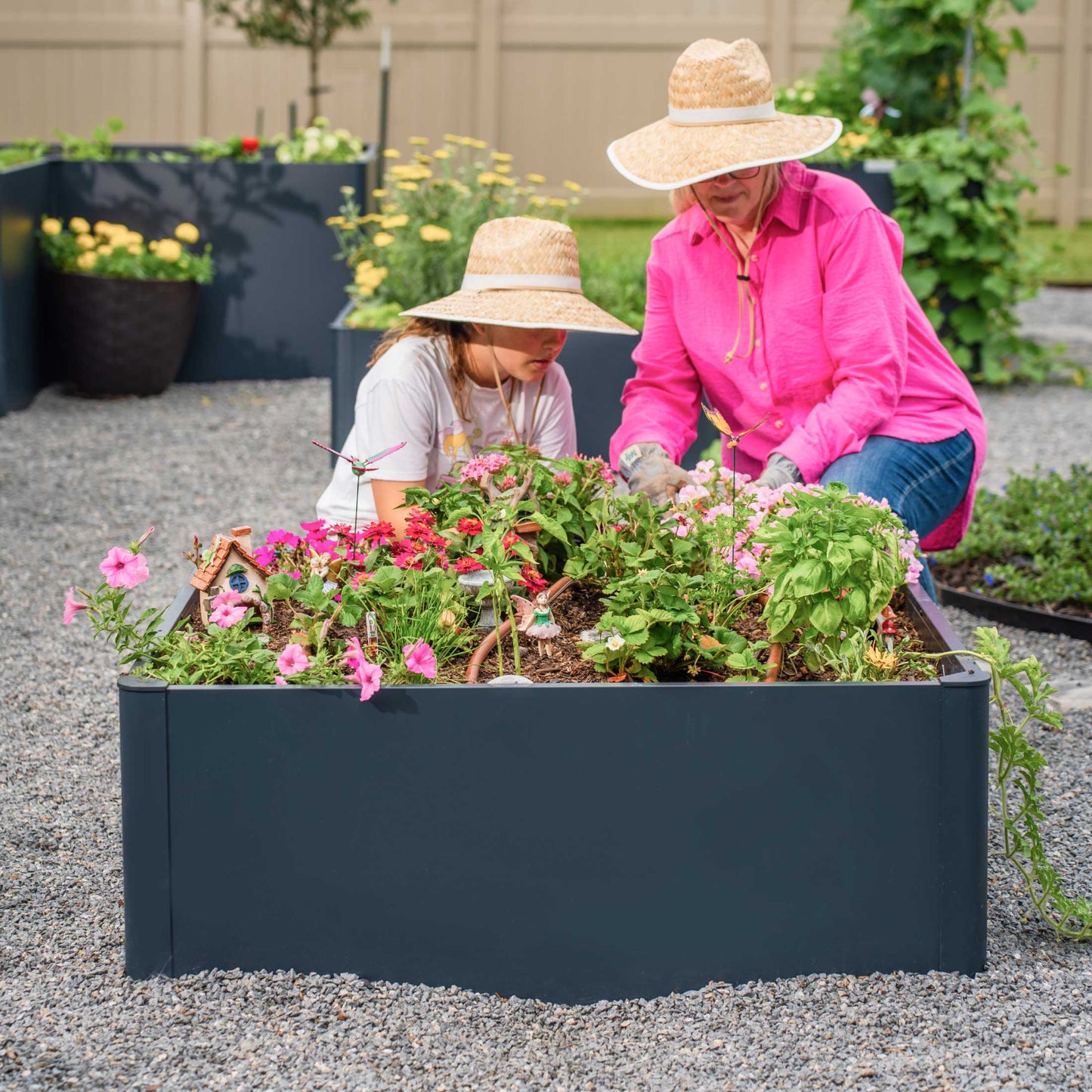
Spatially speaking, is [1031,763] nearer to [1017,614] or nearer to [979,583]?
[1017,614]

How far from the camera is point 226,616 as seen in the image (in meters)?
1.93

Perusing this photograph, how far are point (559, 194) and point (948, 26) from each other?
19.6 ft

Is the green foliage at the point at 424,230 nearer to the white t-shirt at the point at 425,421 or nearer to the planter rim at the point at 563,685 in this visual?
the white t-shirt at the point at 425,421

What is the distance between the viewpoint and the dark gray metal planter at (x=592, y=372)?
449cm

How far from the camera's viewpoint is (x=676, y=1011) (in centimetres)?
181

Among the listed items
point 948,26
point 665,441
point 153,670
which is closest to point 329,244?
point 948,26

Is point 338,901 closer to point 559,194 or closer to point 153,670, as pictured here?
point 153,670

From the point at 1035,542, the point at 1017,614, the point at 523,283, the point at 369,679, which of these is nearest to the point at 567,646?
the point at 369,679

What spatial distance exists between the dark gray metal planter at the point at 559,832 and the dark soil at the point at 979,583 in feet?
6.52

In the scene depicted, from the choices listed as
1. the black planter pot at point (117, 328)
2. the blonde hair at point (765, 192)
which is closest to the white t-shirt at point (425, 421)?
the blonde hair at point (765, 192)

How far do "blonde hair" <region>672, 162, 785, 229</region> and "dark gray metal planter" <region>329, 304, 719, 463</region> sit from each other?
166 cm

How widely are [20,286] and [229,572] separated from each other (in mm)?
4293

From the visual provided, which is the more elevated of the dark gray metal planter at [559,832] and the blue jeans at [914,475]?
the blue jeans at [914,475]

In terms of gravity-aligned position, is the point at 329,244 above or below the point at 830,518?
above
